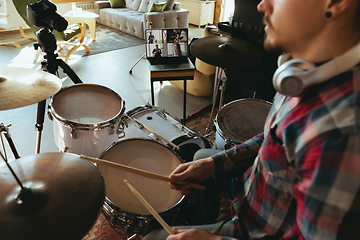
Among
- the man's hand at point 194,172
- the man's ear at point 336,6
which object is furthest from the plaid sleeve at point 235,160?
the man's ear at point 336,6

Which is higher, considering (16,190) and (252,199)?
(16,190)

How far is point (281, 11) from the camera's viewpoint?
552 mm

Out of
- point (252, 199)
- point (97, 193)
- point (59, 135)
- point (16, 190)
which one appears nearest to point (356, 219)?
point (252, 199)

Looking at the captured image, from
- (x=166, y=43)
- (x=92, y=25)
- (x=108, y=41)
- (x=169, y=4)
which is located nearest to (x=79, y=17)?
(x=92, y=25)

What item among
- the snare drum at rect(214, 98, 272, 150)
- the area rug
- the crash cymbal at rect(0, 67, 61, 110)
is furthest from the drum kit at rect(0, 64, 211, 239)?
the area rug

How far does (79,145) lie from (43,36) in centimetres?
74

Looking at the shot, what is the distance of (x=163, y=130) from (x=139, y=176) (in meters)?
0.43

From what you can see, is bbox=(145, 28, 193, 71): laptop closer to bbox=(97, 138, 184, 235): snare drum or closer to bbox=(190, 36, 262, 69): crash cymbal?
bbox=(190, 36, 262, 69): crash cymbal

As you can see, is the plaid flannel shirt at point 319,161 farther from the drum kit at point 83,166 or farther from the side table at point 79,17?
the side table at point 79,17

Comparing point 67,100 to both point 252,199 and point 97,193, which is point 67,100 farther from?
point 252,199

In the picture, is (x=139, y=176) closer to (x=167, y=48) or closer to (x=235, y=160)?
(x=235, y=160)

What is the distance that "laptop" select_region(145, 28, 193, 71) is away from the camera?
1.98 m

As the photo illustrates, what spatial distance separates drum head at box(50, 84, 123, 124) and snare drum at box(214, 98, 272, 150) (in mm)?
602

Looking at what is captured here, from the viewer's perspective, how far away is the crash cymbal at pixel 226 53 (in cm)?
149
